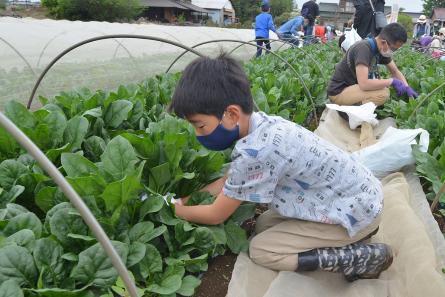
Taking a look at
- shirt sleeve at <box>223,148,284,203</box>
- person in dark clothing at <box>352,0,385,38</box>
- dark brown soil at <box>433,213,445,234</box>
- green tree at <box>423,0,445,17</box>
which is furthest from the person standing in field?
green tree at <box>423,0,445,17</box>

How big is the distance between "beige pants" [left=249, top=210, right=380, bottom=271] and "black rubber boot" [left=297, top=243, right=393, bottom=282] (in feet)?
0.11

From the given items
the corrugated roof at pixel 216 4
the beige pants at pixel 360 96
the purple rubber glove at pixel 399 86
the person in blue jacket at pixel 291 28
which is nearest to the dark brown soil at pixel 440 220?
the beige pants at pixel 360 96

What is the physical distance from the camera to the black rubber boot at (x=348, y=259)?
7.16ft

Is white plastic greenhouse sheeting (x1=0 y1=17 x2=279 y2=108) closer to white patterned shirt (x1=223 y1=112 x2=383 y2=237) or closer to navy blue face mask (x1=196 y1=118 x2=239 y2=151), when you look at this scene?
navy blue face mask (x1=196 y1=118 x2=239 y2=151)

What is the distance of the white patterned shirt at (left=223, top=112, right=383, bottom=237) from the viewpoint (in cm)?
193

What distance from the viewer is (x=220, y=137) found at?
192 cm

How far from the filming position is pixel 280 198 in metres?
2.20

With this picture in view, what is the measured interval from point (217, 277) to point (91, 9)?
28851mm

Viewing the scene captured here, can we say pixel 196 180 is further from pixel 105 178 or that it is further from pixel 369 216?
pixel 369 216

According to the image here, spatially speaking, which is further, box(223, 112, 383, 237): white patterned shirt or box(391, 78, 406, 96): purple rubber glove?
box(391, 78, 406, 96): purple rubber glove

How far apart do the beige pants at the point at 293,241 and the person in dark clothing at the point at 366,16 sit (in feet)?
20.3

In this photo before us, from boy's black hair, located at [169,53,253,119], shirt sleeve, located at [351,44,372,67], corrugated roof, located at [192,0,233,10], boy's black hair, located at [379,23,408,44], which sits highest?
corrugated roof, located at [192,0,233,10]

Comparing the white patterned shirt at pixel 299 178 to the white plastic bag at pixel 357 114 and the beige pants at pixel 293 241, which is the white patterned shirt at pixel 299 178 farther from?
the white plastic bag at pixel 357 114

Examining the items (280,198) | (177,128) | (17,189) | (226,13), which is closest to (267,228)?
(280,198)
